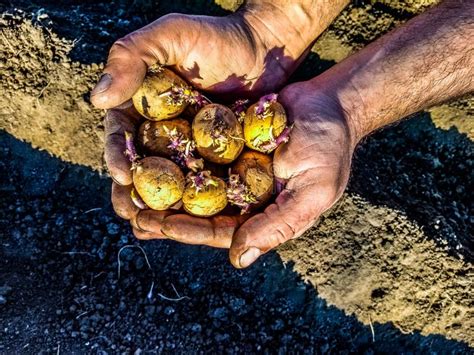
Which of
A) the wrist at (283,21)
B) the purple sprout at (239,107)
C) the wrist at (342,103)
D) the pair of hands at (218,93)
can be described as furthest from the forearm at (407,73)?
the purple sprout at (239,107)

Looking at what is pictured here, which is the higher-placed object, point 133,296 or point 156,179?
point 156,179

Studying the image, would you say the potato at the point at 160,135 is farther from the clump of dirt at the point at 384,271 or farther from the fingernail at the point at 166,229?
the clump of dirt at the point at 384,271

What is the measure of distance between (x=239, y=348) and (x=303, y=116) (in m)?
1.38

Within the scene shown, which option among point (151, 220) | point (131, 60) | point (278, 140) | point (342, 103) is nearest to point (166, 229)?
point (151, 220)

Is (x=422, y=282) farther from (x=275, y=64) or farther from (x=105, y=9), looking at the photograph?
(x=105, y=9)

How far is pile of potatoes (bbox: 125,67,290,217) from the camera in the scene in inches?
100.0

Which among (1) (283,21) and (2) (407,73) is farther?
(1) (283,21)

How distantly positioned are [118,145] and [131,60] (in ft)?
1.50

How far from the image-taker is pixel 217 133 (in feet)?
8.43

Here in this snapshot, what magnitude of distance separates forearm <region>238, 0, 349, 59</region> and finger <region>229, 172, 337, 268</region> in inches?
43.9

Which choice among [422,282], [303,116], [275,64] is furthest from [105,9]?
[422,282]

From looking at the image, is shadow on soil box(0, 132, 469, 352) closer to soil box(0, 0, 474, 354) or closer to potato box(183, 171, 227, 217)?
soil box(0, 0, 474, 354)

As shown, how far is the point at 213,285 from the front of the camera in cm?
311

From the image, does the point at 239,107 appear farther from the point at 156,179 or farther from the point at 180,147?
the point at 156,179
